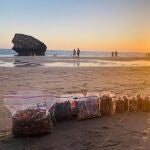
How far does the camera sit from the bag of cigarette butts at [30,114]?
23.9 feet

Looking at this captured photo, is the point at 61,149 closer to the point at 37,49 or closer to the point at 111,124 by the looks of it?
the point at 111,124

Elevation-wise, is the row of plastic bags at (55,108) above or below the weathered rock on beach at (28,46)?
below

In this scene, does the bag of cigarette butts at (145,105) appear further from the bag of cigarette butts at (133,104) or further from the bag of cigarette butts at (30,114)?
the bag of cigarette butts at (30,114)

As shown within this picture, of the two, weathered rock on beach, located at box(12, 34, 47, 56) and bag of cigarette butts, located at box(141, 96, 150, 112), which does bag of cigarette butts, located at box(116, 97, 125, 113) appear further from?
weathered rock on beach, located at box(12, 34, 47, 56)

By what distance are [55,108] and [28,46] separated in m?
82.0

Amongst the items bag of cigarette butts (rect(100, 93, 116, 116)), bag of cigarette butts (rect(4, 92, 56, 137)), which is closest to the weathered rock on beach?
A: bag of cigarette butts (rect(100, 93, 116, 116))

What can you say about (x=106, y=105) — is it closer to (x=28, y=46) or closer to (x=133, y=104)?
(x=133, y=104)

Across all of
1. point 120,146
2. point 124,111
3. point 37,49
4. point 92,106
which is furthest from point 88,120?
point 37,49

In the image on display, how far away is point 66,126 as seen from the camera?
800cm

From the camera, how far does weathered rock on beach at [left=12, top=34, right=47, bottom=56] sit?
8838cm

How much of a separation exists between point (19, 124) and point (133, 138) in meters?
2.22

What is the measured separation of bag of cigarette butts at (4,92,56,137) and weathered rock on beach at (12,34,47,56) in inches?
3141

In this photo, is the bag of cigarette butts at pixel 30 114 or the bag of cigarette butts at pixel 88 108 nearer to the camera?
the bag of cigarette butts at pixel 30 114

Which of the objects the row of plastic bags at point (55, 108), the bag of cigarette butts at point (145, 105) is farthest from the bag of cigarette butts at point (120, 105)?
the bag of cigarette butts at point (145, 105)
